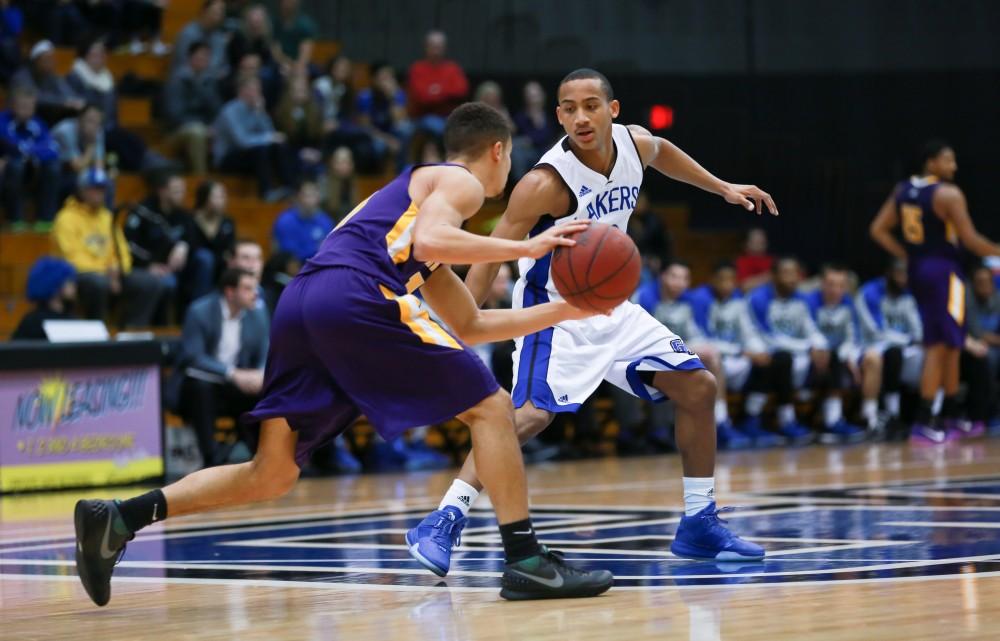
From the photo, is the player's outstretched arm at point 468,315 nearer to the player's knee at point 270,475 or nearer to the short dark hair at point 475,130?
the short dark hair at point 475,130

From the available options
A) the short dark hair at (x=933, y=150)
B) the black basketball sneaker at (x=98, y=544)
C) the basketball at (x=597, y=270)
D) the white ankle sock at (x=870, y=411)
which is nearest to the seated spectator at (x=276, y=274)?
the short dark hair at (x=933, y=150)

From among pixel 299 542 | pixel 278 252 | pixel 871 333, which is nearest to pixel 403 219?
pixel 299 542

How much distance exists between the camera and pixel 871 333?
14.9 m

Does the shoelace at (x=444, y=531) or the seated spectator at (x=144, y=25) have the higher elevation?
the seated spectator at (x=144, y=25)

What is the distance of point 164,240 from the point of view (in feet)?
41.6

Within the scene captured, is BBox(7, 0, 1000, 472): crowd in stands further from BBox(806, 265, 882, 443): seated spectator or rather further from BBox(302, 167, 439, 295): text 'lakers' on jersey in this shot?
BBox(302, 167, 439, 295): text 'lakers' on jersey

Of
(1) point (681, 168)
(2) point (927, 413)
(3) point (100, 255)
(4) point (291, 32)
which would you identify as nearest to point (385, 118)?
(4) point (291, 32)

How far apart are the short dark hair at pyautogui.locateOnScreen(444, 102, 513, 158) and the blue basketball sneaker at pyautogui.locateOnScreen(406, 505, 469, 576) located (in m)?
1.31

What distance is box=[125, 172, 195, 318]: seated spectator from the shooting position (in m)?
12.6

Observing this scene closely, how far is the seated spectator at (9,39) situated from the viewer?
46.8ft

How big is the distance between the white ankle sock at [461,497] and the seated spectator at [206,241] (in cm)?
709

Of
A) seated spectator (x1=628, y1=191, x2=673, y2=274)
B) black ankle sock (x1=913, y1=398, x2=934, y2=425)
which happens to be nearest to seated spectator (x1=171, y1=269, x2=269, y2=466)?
seated spectator (x1=628, y1=191, x2=673, y2=274)

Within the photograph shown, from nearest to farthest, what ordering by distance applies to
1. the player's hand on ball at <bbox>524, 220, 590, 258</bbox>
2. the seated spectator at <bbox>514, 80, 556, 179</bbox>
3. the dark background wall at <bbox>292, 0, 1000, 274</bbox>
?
the player's hand on ball at <bbox>524, 220, 590, 258</bbox> < the seated spectator at <bbox>514, 80, 556, 179</bbox> < the dark background wall at <bbox>292, 0, 1000, 274</bbox>

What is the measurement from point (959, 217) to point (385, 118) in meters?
6.18
